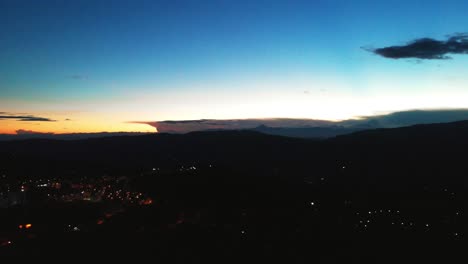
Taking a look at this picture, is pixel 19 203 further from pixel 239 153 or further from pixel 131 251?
pixel 239 153

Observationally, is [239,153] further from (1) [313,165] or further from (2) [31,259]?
(2) [31,259]

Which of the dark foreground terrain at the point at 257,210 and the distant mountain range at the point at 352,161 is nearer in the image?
the dark foreground terrain at the point at 257,210

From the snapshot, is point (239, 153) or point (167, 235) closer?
point (167, 235)

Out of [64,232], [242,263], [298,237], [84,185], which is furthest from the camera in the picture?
[84,185]

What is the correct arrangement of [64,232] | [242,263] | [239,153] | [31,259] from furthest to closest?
[239,153]
[64,232]
[31,259]
[242,263]

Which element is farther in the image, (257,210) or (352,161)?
(352,161)

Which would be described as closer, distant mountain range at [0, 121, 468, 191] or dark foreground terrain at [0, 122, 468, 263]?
dark foreground terrain at [0, 122, 468, 263]

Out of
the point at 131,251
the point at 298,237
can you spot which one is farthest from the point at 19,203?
the point at 298,237
